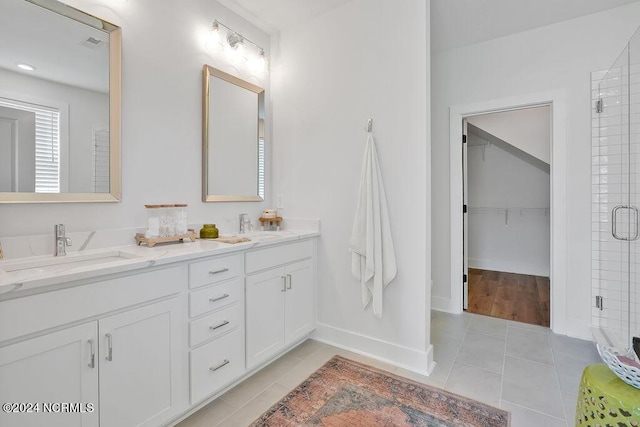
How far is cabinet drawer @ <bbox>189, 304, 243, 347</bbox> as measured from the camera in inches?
64.4

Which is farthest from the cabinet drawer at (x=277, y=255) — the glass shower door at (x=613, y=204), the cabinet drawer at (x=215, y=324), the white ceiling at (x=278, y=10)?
the glass shower door at (x=613, y=204)

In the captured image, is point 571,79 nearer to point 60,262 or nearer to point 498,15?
point 498,15

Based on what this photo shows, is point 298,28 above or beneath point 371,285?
above

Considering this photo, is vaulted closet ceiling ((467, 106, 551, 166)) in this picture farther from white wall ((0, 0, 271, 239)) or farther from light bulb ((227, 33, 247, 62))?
white wall ((0, 0, 271, 239))

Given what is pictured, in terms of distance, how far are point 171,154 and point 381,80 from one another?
1.62 m

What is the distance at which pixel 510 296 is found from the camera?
3.74 m

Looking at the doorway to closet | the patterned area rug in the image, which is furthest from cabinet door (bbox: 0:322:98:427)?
the doorway to closet

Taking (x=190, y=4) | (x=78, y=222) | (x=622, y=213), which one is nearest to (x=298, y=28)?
(x=190, y=4)

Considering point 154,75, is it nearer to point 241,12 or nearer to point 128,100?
point 128,100

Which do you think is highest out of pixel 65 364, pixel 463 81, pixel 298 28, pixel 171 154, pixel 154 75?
pixel 298 28

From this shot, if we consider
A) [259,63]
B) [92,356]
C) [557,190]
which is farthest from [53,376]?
[557,190]

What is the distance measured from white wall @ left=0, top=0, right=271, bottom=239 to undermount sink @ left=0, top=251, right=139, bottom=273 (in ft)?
0.54

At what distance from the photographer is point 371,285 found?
2.30 m

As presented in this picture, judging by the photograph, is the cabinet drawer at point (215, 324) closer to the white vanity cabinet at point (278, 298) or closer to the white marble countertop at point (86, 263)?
the white vanity cabinet at point (278, 298)
